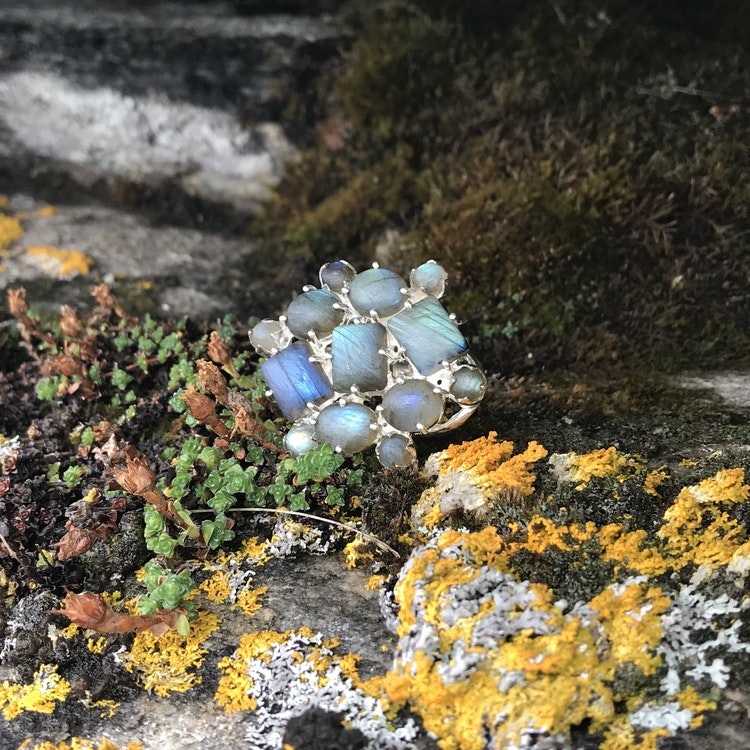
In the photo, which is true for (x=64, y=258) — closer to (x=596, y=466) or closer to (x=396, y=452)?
(x=396, y=452)

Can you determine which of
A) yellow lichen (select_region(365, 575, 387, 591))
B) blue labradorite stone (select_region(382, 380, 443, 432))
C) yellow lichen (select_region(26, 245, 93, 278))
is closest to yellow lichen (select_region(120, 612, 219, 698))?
yellow lichen (select_region(365, 575, 387, 591))

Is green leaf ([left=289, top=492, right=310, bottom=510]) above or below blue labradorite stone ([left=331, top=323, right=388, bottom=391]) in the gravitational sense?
below

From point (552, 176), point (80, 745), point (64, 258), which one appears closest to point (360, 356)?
point (80, 745)

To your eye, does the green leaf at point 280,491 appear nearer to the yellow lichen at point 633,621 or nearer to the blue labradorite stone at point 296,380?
the blue labradorite stone at point 296,380

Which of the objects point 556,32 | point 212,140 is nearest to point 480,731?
point 212,140

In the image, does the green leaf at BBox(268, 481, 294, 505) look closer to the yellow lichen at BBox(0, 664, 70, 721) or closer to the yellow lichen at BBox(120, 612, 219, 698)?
the yellow lichen at BBox(120, 612, 219, 698)

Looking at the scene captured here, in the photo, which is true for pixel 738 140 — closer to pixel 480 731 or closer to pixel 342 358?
pixel 342 358

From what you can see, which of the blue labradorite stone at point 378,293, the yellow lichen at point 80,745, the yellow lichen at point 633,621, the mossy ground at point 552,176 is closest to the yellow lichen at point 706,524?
the yellow lichen at point 633,621
